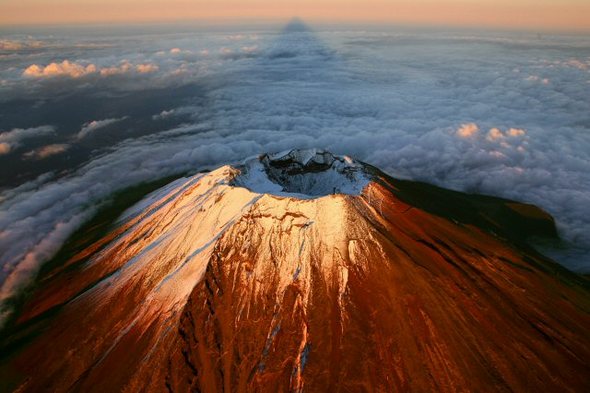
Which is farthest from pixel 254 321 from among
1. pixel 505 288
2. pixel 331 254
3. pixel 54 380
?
pixel 505 288

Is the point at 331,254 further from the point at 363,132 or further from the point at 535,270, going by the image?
the point at 363,132

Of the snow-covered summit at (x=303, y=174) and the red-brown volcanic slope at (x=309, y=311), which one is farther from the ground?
the snow-covered summit at (x=303, y=174)

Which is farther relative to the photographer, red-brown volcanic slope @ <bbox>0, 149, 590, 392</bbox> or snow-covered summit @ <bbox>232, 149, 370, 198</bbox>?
snow-covered summit @ <bbox>232, 149, 370, 198</bbox>

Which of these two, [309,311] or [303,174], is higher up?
[303,174]

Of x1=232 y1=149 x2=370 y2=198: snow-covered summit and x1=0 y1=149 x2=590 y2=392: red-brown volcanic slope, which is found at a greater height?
x1=232 y1=149 x2=370 y2=198: snow-covered summit

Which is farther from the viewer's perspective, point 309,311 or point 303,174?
point 303,174
